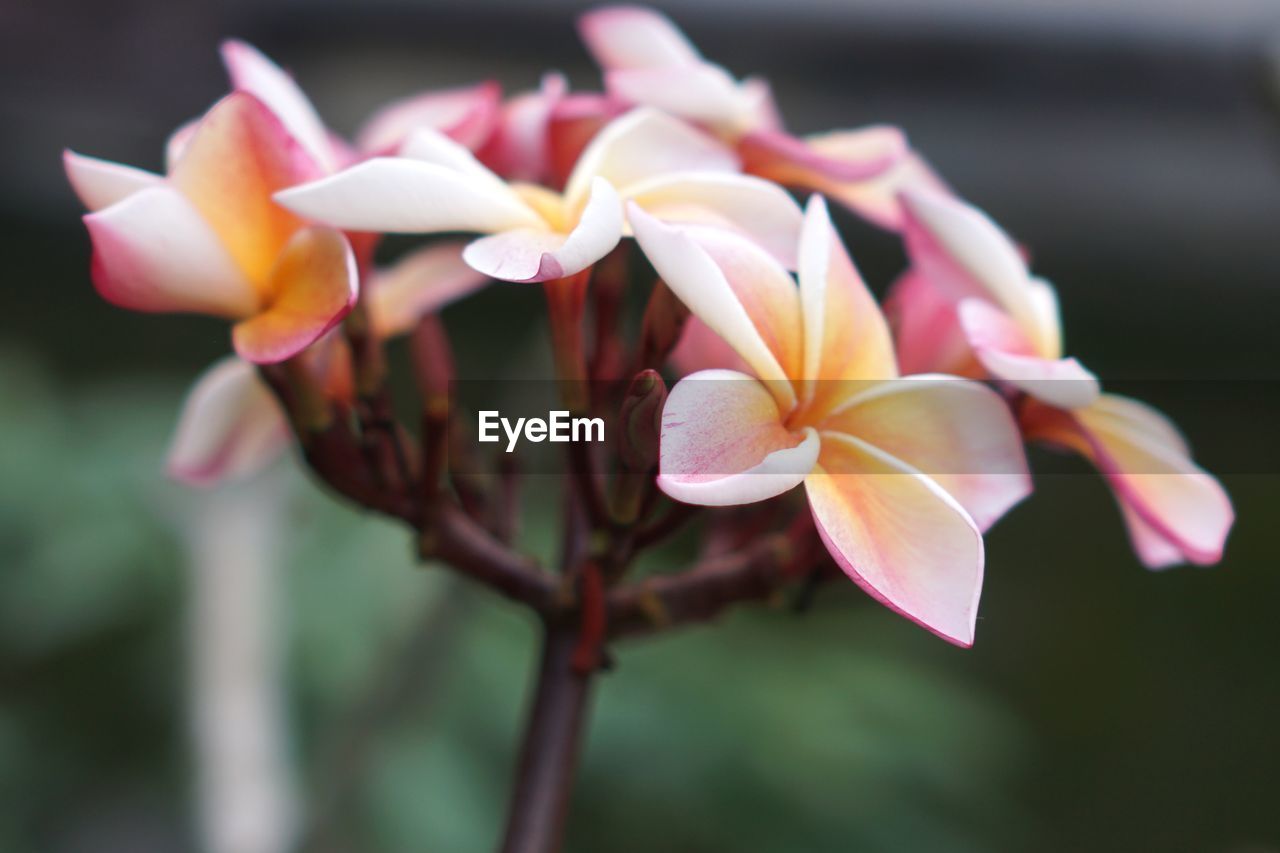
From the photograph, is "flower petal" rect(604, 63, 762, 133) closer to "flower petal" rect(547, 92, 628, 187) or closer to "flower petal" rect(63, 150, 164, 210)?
"flower petal" rect(547, 92, 628, 187)

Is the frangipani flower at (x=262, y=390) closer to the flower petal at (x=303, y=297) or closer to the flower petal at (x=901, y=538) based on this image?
the flower petal at (x=303, y=297)

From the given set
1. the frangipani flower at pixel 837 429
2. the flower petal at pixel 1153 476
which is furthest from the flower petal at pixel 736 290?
the flower petal at pixel 1153 476

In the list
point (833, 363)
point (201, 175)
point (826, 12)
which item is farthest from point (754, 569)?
point (826, 12)

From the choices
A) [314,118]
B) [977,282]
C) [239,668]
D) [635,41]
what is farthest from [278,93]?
[239,668]

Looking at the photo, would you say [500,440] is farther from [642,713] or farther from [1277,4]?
[1277,4]

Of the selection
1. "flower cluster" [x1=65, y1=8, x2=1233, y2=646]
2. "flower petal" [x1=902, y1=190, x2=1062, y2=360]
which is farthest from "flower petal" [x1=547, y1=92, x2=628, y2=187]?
"flower petal" [x1=902, y1=190, x2=1062, y2=360]

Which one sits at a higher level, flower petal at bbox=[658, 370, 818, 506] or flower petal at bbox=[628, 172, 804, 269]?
flower petal at bbox=[628, 172, 804, 269]
